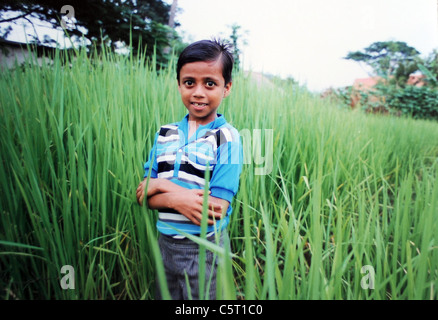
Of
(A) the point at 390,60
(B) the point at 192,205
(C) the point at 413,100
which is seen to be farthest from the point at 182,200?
(A) the point at 390,60

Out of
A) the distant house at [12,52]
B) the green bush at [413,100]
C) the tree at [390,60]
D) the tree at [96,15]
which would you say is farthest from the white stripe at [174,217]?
the tree at [390,60]

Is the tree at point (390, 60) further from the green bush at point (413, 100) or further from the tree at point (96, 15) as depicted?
the tree at point (96, 15)

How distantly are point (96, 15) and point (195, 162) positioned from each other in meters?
1.01

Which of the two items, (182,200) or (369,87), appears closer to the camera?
(182,200)

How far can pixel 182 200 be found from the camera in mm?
420

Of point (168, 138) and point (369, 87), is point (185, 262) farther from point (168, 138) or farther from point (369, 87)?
point (369, 87)

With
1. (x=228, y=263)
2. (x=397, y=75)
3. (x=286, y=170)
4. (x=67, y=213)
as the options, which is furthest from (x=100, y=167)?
(x=397, y=75)

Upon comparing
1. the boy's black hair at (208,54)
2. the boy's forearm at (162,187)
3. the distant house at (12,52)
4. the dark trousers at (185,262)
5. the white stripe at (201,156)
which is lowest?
the dark trousers at (185,262)

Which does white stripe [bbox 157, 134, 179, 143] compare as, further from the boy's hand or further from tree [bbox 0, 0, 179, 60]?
tree [bbox 0, 0, 179, 60]

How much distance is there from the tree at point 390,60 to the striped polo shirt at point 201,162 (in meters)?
8.10

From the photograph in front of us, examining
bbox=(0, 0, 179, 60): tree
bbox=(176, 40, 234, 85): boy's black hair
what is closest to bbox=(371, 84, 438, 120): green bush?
bbox=(0, 0, 179, 60): tree

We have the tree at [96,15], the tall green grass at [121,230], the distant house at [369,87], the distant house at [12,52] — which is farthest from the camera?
the distant house at [369,87]

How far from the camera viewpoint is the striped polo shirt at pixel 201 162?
0.44 metres
